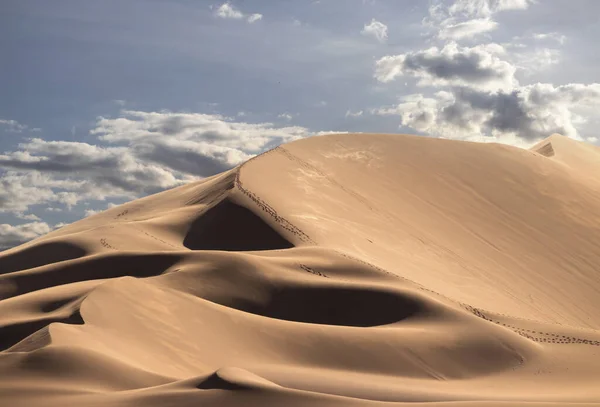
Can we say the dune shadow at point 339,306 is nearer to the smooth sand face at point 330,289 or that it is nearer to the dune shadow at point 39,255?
the smooth sand face at point 330,289

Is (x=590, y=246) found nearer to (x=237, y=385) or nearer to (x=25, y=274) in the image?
(x=25, y=274)

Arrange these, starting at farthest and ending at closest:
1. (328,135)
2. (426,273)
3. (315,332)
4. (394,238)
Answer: (328,135), (394,238), (426,273), (315,332)

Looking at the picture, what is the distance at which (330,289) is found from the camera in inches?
1136

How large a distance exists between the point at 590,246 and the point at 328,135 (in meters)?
16.9

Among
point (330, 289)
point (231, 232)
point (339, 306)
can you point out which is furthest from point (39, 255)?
point (339, 306)

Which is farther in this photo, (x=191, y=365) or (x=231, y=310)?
(x=231, y=310)

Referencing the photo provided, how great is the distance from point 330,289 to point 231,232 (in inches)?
436

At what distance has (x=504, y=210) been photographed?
47406mm

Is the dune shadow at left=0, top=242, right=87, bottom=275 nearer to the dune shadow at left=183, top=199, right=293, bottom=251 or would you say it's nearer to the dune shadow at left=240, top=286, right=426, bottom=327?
the dune shadow at left=183, top=199, right=293, bottom=251

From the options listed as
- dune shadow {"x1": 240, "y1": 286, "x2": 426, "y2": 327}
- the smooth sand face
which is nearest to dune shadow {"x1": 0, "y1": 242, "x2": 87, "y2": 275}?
the smooth sand face

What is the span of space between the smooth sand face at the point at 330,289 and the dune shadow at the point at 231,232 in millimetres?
110

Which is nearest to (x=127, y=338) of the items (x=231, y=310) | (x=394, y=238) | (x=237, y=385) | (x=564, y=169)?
(x=231, y=310)

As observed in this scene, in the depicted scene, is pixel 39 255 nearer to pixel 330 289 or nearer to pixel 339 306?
pixel 330 289

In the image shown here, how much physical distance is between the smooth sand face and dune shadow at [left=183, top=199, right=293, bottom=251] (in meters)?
0.11
